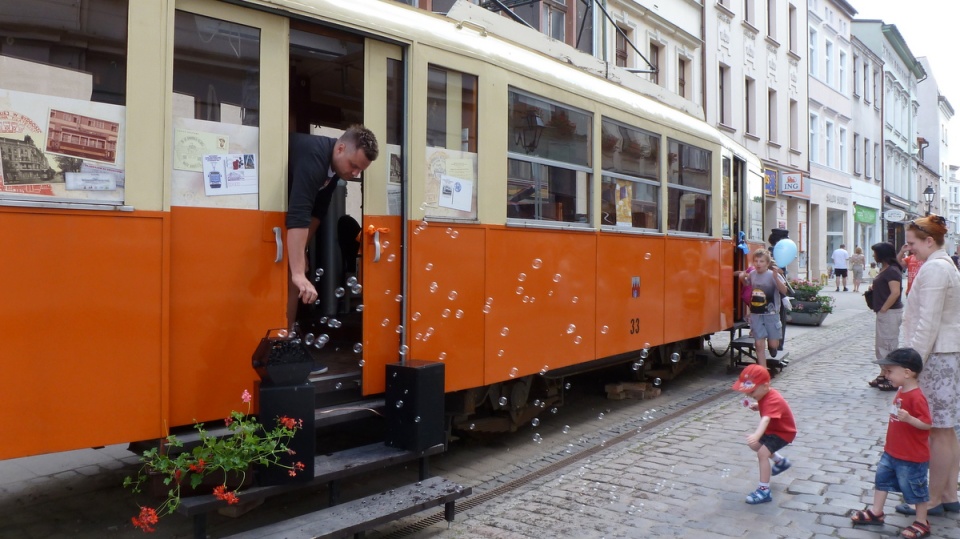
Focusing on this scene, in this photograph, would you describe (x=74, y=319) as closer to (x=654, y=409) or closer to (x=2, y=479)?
(x=2, y=479)

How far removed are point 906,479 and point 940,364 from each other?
0.88m

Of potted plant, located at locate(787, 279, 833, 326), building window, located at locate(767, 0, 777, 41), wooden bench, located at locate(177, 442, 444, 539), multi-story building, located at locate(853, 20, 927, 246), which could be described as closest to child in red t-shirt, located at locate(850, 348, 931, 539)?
wooden bench, located at locate(177, 442, 444, 539)

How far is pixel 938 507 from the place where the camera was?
4637mm

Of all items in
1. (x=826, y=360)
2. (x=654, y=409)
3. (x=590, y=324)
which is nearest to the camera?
(x=590, y=324)

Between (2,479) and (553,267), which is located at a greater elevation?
(553,267)

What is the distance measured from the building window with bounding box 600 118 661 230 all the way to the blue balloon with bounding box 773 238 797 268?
14.8 ft

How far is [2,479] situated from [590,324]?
4.77m

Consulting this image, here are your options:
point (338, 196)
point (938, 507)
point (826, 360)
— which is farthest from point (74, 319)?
point (826, 360)

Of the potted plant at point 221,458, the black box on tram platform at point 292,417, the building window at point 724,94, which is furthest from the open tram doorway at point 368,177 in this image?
the building window at point 724,94

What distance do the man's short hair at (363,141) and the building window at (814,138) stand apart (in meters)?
30.2

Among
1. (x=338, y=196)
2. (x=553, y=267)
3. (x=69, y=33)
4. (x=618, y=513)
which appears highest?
(x=69, y=33)

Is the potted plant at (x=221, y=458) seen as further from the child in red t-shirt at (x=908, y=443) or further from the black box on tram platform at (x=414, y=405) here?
the child in red t-shirt at (x=908, y=443)

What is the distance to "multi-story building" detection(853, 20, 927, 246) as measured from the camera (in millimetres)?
39969

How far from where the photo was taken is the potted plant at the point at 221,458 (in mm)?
3396
